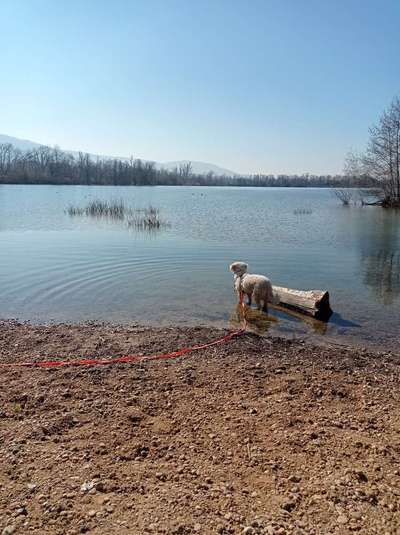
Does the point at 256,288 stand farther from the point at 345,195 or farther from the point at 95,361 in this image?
the point at 345,195

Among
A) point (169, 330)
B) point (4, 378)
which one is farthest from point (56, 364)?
point (169, 330)

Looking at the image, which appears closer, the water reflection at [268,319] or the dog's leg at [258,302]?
the water reflection at [268,319]

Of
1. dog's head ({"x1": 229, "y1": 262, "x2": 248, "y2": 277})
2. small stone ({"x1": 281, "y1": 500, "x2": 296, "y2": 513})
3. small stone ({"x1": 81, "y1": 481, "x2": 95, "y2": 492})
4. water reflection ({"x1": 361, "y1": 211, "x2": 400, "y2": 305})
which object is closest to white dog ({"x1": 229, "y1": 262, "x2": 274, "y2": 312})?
dog's head ({"x1": 229, "y1": 262, "x2": 248, "y2": 277})

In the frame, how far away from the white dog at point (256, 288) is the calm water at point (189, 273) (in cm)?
56

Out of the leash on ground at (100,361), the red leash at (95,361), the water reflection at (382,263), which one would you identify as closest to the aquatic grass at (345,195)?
the water reflection at (382,263)

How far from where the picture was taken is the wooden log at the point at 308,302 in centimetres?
1007

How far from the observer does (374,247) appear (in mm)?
21859

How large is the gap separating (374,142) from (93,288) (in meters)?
48.1

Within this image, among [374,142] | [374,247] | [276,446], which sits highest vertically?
[374,142]

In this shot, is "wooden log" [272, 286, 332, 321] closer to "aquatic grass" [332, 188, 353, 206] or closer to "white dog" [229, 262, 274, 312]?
"white dog" [229, 262, 274, 312]

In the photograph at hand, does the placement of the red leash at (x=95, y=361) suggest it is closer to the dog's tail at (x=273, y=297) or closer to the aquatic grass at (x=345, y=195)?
the dog's tail at (x=273, y=297)

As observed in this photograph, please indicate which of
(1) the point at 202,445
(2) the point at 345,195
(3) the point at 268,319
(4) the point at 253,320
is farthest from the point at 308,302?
(2) the point at 345,195

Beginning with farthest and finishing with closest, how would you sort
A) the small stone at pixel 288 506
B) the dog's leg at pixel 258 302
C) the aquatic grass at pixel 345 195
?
1. the aquatic grass at pixel 345 195
2. the dog's leg at pixel 258 302
3. the small stone at pixel 288 506

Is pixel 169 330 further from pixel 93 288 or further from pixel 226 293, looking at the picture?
pixel 93 288
